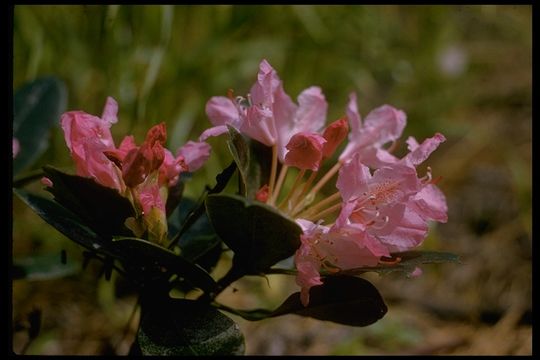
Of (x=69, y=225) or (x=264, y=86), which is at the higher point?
(x=264, y=86)

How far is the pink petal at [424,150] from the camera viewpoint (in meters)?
0.72

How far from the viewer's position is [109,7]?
4.52ft

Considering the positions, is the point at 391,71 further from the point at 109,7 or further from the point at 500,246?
the point at 109,7

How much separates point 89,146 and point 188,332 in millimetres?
223

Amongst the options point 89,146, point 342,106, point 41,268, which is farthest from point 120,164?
point 342,106

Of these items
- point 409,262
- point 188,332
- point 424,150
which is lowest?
point 188,332

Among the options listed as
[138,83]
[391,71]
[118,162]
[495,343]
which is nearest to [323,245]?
[118,162]

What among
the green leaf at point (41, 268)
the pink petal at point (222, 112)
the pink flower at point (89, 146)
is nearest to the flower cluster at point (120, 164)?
the pink flower at point (89, 146)

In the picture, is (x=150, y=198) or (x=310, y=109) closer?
(x=150, y=198)

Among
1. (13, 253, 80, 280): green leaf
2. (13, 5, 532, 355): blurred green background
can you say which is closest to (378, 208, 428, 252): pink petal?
(13, 253, 80, 280): green leaf

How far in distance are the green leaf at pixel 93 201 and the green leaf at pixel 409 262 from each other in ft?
0.79

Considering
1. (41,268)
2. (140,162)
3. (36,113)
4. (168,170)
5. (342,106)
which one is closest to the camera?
(140,162)

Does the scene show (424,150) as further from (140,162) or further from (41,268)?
(41,268)

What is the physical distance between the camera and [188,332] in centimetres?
71
